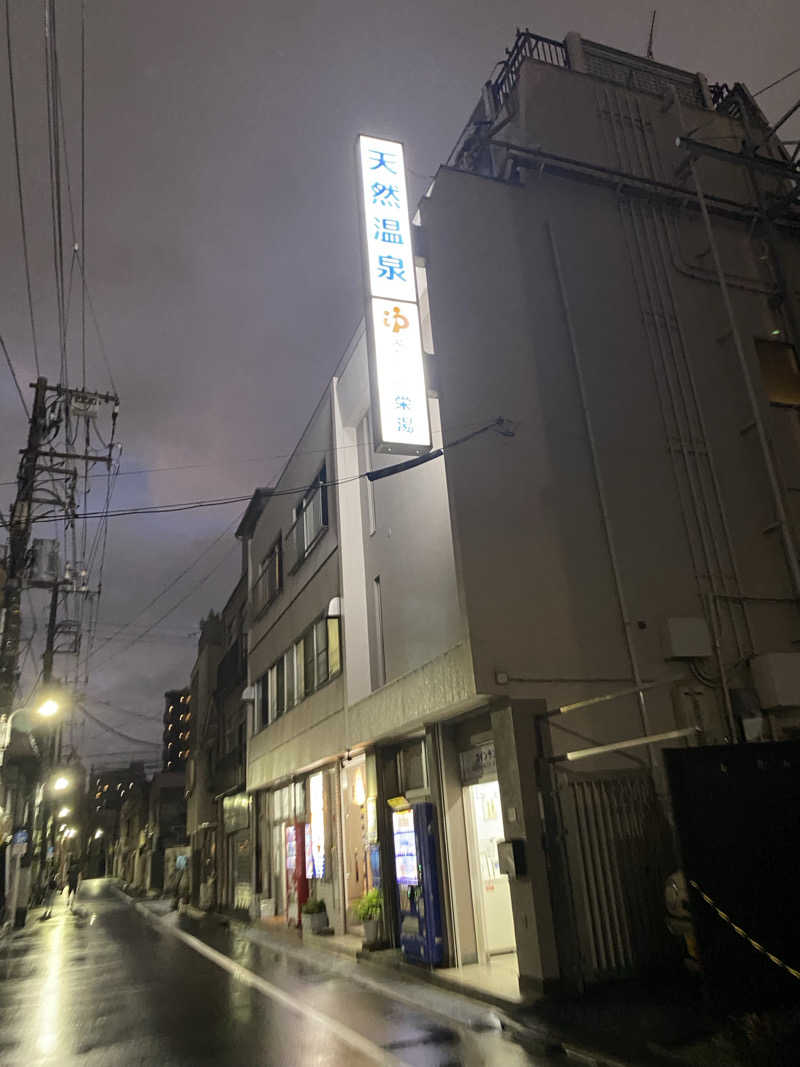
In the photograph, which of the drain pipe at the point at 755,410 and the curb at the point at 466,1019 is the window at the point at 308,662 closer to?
the curb at the point at 466,1019

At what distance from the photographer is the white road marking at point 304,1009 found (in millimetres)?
7132

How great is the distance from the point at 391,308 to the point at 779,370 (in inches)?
310

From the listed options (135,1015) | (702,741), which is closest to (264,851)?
(135,1015)

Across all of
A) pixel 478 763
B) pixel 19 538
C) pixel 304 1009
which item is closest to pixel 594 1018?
pixel 304 1009

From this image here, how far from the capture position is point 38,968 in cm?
1559

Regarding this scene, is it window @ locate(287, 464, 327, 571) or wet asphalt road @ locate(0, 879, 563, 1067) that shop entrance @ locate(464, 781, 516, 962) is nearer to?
wet asphalt road @ locate(0, 879, 563, 1067)

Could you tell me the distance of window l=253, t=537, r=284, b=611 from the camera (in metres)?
24.1

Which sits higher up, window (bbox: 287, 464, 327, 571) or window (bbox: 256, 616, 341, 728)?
window (bbox: 287, 464, 327, 571)

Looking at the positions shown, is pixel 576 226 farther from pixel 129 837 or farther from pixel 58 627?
pixel 129 837

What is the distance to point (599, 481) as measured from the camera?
1210 cm

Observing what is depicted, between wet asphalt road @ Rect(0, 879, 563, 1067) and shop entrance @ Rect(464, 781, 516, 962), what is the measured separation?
6.87 feet

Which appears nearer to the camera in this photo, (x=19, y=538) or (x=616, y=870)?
(x=616, y=870)

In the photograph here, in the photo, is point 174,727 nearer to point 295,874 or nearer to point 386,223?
point 295,874

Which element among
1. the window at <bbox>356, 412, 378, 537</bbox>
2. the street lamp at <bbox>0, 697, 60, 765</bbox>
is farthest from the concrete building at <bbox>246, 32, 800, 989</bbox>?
the street lamp at <bbox>0, 697, 60, 765</bbox>
